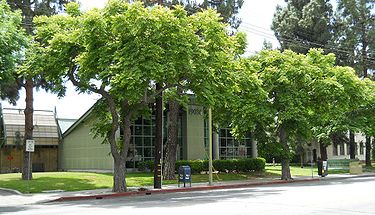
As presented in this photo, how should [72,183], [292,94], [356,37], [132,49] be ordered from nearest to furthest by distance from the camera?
1. [132,49]
2. [72,183]
3. [292,94]
4. [356,37]

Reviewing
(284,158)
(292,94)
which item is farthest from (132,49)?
(284,158)

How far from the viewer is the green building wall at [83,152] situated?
37.1 meters

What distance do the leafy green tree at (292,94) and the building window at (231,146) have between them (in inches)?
358

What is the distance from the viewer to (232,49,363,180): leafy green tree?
29.1 m

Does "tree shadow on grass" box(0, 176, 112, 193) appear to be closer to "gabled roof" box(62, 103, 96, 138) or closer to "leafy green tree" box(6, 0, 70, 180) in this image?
"leafy green tree" box(6, 0, 70, 180)

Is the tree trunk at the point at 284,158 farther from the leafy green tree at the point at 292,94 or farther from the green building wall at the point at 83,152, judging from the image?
the green building wall at the point at 83,152

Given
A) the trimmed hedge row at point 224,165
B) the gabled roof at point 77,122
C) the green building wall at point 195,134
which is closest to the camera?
the trimmed hedge row at point 224,165

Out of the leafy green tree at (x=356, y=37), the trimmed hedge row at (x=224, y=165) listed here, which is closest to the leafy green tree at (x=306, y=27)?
the leafy green tree at (x=356, y=37)

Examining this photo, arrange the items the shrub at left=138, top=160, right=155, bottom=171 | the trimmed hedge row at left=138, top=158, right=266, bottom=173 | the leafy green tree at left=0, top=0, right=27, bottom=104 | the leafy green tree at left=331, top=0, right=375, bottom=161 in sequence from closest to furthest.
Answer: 1. the leafy green tree at left=0, top=0, right=27, bottom=104
2. the trimmed hedge row at left=138, top=158, right=266, bottom=173
3. the shrub at left=138, top=160, right=155, bottom=171
4. the leafy green tree at left=331, top=0, right=375, bottom=161

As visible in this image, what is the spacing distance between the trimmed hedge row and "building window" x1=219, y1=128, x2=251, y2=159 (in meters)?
3.67

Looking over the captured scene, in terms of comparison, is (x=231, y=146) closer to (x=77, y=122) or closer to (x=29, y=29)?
(x=77, y=122)

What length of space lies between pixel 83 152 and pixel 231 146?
13.3 metres

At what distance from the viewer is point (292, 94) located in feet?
96.8

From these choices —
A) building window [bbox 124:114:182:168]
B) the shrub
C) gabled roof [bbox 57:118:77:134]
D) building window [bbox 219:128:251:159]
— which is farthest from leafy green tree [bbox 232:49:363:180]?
gabled roof [bbox 57:118:77:134]
